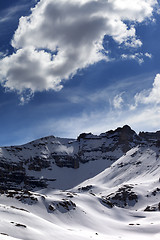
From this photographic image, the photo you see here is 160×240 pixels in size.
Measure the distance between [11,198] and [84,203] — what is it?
27.6m

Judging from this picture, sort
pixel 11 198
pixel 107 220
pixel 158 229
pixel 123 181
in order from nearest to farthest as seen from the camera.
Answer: pixel 158 229, pixel 11 198, pixel 107 220, pixel 123 181

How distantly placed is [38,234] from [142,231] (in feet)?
114

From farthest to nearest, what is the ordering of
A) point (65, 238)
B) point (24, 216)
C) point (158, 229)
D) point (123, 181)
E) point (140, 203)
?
point (123, 181)
point (140, 203)
point (158, 229)
point (24, 216)
point (65, 238)

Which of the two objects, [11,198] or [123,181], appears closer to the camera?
[11,198]

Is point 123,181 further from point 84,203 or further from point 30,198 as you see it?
point 30,198

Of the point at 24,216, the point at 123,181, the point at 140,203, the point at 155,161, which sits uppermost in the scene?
the point at 155,161

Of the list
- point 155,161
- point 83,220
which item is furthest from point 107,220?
point 155,161

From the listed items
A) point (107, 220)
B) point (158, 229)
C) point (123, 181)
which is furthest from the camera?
point (123, 181)

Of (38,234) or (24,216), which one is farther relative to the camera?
(24,216)

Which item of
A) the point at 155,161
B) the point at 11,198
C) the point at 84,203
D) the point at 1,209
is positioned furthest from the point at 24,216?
the point at 155,161

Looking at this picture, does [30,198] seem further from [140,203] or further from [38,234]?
[140,203]

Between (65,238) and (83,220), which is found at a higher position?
(83,220)

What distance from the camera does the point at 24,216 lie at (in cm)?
4944

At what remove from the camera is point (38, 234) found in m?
39.7
